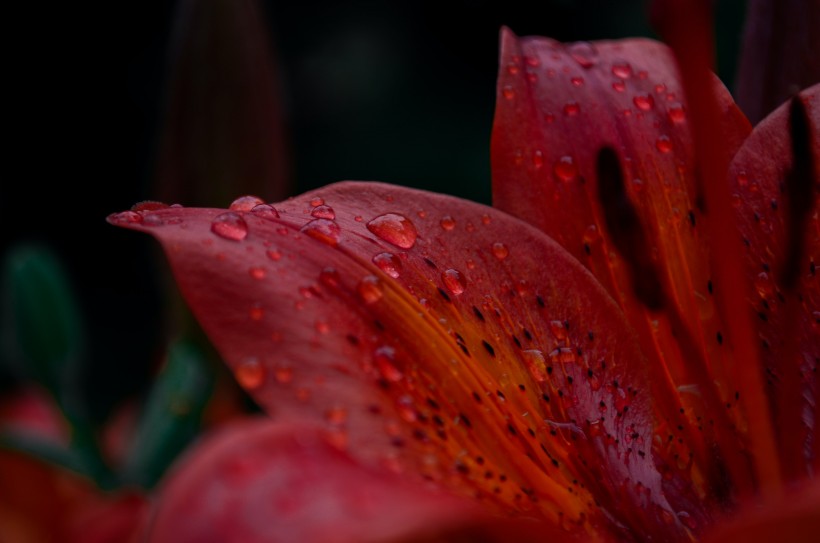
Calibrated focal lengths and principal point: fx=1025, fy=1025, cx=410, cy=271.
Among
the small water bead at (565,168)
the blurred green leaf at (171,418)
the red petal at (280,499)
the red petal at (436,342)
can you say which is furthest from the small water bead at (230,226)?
the blurred green leaf at (171,418)

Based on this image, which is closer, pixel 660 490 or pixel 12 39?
pixel 660 490

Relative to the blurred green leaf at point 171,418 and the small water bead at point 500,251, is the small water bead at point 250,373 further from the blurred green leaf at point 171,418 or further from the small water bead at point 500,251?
the blurred green leaf at point 171,418

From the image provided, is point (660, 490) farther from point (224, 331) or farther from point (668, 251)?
point (224, 331)

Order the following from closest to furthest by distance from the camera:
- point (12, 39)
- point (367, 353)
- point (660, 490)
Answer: point (367, 353)
point (660, 490)
point (12, 39)

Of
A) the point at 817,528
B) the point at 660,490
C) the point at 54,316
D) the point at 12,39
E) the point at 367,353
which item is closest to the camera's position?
the point at 817,528

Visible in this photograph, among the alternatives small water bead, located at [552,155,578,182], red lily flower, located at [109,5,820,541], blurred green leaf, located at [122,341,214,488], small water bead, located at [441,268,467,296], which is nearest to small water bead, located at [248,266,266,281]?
red lily flower, located at [109,5,820,541]

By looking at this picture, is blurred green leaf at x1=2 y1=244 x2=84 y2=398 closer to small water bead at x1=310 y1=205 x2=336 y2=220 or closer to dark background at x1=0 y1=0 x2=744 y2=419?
small water bead at x1=310 y1=205 x2=336 y2=220

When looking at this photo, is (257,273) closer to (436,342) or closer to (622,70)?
(436,342)

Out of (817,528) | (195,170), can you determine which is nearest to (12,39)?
(195,170)
